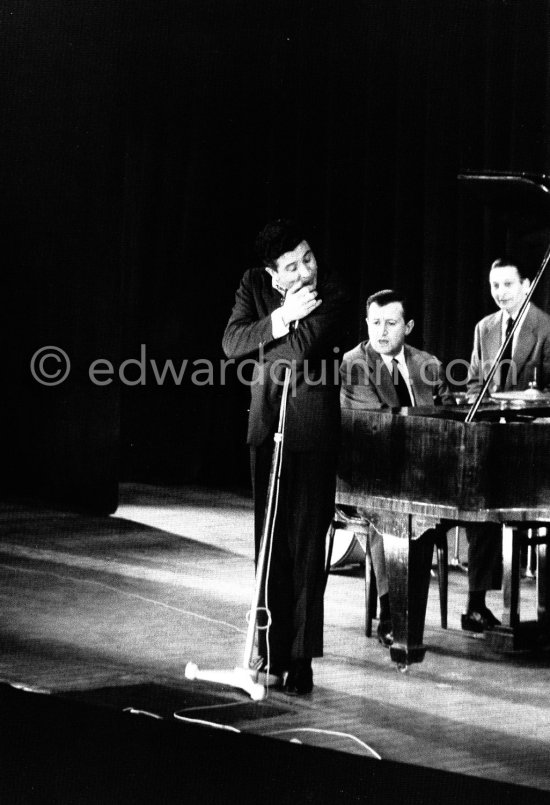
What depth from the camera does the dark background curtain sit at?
795 cm

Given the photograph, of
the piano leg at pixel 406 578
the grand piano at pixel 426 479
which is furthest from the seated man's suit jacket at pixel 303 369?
the piano leg at pixel 406 578

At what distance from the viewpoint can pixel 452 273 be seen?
8133 mm

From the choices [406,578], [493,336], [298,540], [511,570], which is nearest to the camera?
[298,540]

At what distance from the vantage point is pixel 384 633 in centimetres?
502

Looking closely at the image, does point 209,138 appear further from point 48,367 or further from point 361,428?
point 361,428

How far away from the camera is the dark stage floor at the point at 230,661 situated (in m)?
3.85

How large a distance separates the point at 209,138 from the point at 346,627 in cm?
511

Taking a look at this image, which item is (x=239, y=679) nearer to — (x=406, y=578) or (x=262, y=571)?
(x=262, y=571)

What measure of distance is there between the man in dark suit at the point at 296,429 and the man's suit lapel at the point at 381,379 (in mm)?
935

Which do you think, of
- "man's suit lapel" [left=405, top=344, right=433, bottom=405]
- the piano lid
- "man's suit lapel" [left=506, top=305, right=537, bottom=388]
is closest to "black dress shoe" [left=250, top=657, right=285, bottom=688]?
"man's suit lapel" [left=405, top=344, right=433, bottom=405]

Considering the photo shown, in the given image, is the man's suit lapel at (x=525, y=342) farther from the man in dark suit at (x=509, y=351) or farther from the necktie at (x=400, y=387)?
the necktie at (x=400, y=387)

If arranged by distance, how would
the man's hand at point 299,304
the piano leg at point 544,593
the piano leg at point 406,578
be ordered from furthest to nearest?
the piano leg at point 544,593, the piano leg at point 406,578, the man's hand at point 299,304

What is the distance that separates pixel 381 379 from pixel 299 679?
1393mm

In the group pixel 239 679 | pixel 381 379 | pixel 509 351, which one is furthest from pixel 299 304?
pixel 509 351
